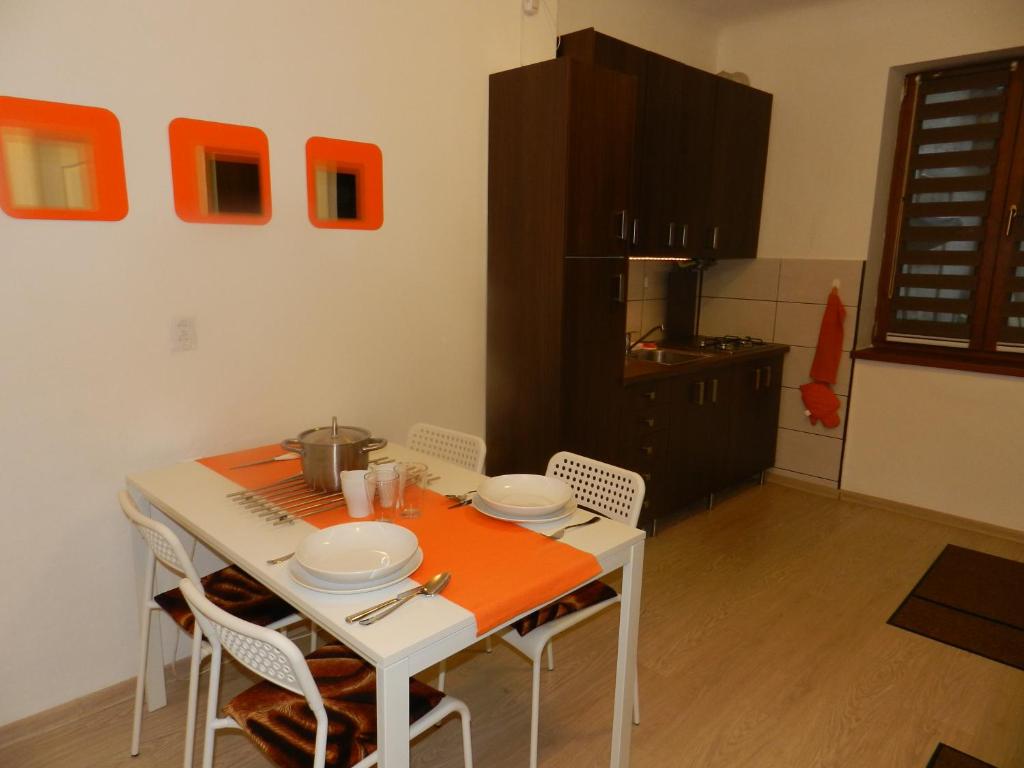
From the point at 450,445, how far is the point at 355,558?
98 cm

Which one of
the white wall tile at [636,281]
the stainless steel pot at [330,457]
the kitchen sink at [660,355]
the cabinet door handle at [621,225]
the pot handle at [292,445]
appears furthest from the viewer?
the white wall tile at [636,281]

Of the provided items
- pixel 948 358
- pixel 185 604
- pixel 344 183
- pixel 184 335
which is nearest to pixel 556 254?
pixel 344 183

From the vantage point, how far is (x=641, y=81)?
3.12 meters

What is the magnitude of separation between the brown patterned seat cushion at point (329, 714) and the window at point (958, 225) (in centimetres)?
335

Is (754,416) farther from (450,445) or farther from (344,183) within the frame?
(344,183)

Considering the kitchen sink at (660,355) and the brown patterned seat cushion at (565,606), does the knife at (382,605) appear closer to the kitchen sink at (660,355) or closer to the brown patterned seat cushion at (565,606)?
the brown patterned seat cushion at (565,606)

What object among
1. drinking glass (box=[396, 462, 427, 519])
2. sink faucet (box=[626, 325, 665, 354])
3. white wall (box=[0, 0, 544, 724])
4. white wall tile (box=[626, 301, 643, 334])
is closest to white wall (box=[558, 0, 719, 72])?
white wall (box=[0, 0, 544, 724])

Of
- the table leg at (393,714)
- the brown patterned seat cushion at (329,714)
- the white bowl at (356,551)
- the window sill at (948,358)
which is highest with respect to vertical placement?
the window sill at (948,358)

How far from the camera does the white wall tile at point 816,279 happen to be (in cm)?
381

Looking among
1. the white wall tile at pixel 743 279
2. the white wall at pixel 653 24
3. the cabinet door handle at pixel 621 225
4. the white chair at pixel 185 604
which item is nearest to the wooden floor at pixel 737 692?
the white chair at pixel 185 604

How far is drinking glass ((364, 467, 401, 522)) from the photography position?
5.61ft

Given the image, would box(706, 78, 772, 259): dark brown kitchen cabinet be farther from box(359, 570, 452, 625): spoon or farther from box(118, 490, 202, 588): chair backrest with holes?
box(118, 490, 202, 588): chair backrest with holes

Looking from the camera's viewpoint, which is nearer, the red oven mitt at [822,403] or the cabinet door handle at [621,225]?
the cabinet door handle at [621,225]

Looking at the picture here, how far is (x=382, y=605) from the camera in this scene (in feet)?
4.36
